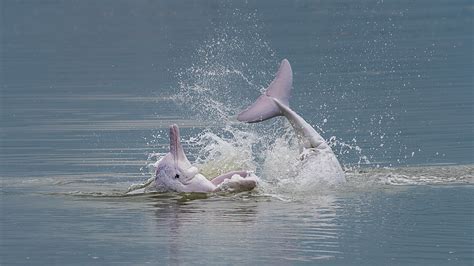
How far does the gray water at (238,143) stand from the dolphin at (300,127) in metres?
0.29

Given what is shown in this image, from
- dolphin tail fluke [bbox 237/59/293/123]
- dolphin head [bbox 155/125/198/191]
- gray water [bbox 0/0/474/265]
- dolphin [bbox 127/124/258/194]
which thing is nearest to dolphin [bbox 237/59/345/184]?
dolphin tail fluke [bbox 237/59/293/123]

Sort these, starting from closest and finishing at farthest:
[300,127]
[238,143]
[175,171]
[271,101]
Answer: [175,171] → [300,127] → [271,101] → [238,143]

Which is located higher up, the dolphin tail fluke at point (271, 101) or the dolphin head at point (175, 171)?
the dolphin tail fluke at point (271, 101)

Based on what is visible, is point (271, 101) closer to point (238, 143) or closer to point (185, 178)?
point (238, 143)

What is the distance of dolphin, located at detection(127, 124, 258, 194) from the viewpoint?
2300cm

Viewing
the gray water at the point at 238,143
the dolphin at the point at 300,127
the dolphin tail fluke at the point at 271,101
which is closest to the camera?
the gray water at the point at 238,143

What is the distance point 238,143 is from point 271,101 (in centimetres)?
85

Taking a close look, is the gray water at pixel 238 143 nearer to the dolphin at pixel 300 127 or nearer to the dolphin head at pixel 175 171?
the dolphin head at pixel 175 171

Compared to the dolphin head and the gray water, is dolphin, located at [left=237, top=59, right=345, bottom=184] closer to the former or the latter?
the gray water

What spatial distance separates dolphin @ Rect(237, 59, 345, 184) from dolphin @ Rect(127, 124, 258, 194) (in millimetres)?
961

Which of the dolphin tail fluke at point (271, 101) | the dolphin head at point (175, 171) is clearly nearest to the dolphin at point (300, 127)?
the dolphin tail fluke at point (271, 101)

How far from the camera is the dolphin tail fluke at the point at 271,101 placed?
79.3 feet

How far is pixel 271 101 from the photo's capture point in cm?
2431

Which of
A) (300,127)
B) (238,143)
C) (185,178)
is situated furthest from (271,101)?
(185,178)
